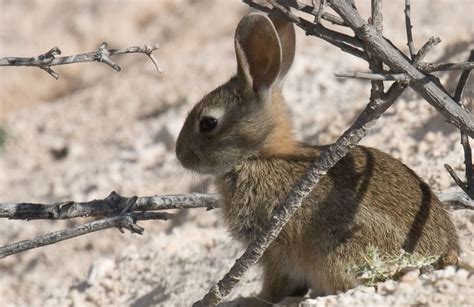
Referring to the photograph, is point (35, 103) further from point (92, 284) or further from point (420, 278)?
point (420, 278)

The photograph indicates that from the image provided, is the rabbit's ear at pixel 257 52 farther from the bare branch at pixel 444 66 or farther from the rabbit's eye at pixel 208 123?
the bare branch at pixel 444 66

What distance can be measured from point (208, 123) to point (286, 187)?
0.63 meters

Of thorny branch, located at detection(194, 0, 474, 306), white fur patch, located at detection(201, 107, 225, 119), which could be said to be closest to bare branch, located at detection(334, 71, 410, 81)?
thorny branch, located at detection(194, 0, 474, 306)

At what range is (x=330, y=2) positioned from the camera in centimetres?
362

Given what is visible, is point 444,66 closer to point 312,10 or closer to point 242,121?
point 312,10

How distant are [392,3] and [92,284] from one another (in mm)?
5786

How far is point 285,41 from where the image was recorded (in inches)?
189

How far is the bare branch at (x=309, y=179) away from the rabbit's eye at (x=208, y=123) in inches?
37.8

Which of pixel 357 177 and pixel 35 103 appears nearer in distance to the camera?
pixel 357 177

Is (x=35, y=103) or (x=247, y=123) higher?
(x=35, y=103)

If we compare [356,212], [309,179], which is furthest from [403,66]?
[356,212]

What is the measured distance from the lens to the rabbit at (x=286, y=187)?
406 centimetres

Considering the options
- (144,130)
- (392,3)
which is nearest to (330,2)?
(144,130)

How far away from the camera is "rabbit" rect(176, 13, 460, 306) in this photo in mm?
4059
